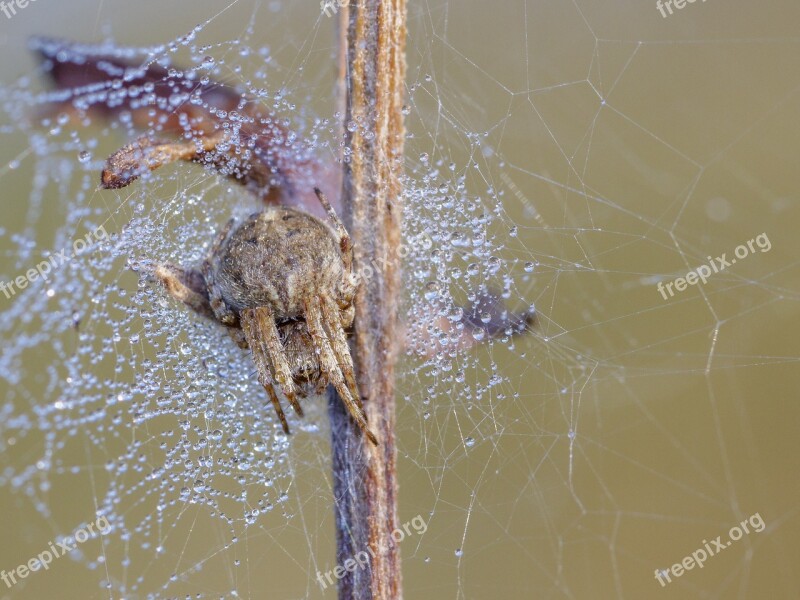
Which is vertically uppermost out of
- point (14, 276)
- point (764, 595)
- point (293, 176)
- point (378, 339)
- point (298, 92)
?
point (14, 276)

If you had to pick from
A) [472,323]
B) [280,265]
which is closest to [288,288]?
[280,265]

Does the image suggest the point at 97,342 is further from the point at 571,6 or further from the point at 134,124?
the point at 571,6

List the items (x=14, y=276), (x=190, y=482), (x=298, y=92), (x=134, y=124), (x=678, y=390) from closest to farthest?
1. (x=134, y=124)
2. (x=190, y=482)
3. (x=298, y=92)
4. (x=14, y=276)
5. (x=678, y=390)

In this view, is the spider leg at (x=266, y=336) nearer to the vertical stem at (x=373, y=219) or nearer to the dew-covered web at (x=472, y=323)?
the vertical stem at (x=373, y=219)

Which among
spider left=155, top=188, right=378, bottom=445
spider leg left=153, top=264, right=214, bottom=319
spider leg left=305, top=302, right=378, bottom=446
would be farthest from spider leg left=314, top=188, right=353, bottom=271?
spider leg left=153, top=264, right=214, bottom=319

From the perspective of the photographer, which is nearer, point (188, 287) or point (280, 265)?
point (280, 265)

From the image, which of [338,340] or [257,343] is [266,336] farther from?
[338,340]

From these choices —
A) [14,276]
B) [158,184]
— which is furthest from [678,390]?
[14,276]
